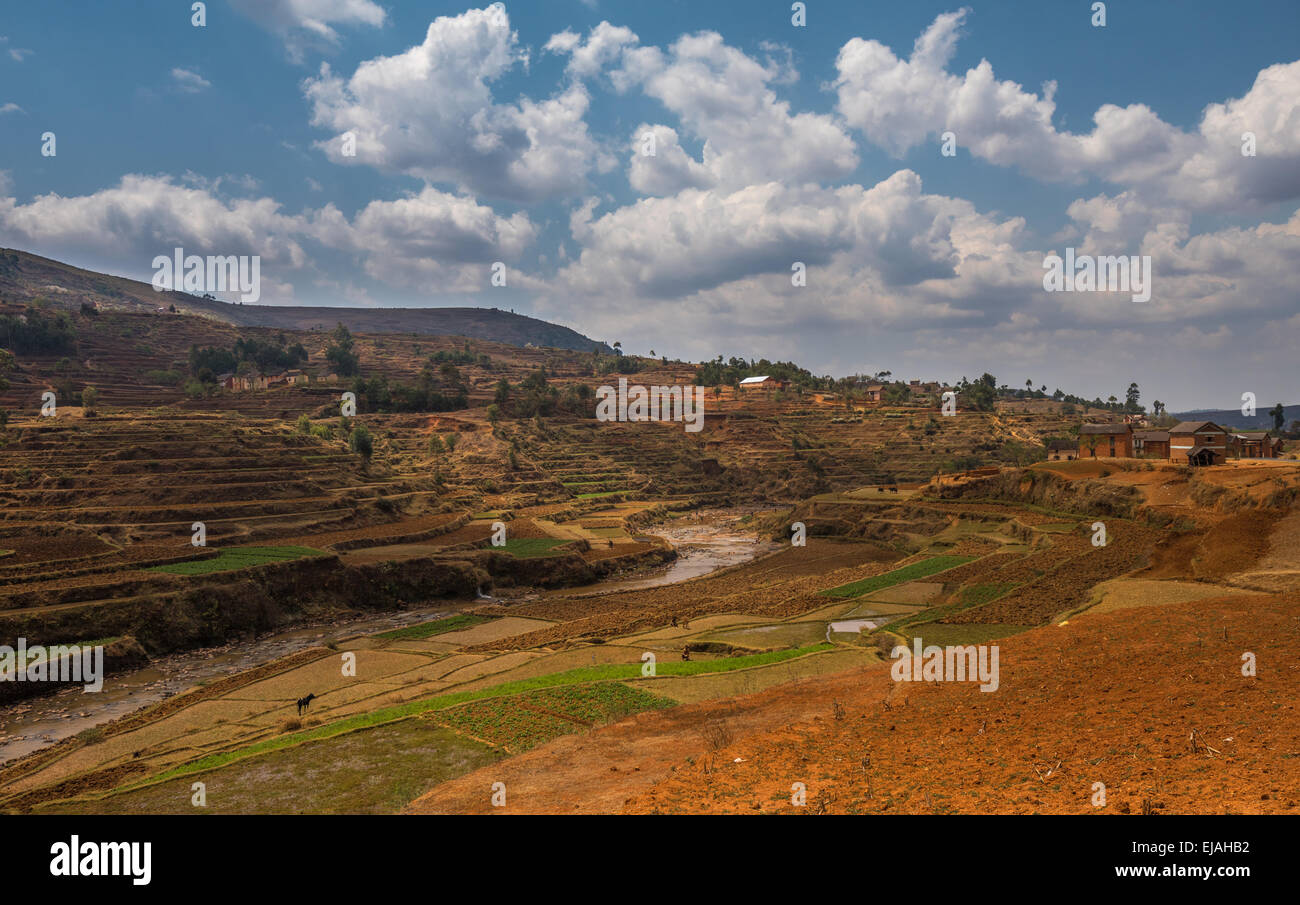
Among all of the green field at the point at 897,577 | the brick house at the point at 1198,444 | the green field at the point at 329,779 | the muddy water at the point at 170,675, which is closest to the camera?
the green field at the point at 329,779

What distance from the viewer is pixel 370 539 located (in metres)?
52.1

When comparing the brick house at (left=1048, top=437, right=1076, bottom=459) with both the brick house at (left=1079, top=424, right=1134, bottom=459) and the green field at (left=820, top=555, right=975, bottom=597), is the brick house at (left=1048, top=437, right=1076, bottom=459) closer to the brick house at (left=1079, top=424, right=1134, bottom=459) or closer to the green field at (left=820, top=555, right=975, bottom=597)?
the brick house at (left=1079, top=424, right=1134, bottom=459)

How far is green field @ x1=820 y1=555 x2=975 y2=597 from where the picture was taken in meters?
41.4

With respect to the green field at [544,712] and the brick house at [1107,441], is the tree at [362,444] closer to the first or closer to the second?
the green field at [544,712]

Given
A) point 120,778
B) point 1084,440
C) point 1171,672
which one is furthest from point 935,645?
point 1084,440

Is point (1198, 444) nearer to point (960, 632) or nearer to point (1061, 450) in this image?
point (1061, 450)

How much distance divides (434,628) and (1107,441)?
6062 centimetres

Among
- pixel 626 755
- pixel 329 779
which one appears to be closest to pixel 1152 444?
pixel 626 755

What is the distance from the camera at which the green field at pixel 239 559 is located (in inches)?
1561

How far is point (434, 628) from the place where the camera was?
129ft

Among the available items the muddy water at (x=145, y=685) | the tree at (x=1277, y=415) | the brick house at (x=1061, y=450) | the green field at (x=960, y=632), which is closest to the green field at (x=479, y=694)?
the green field at (x=960, y=632)

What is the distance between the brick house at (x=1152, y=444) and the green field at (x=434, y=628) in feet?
190

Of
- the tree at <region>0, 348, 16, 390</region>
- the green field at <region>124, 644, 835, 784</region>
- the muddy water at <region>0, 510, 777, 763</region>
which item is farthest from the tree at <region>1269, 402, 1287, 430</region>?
the tree at <region>0, 348, 16, 390</region>

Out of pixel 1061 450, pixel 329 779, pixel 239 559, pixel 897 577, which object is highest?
pixel 1061 450
